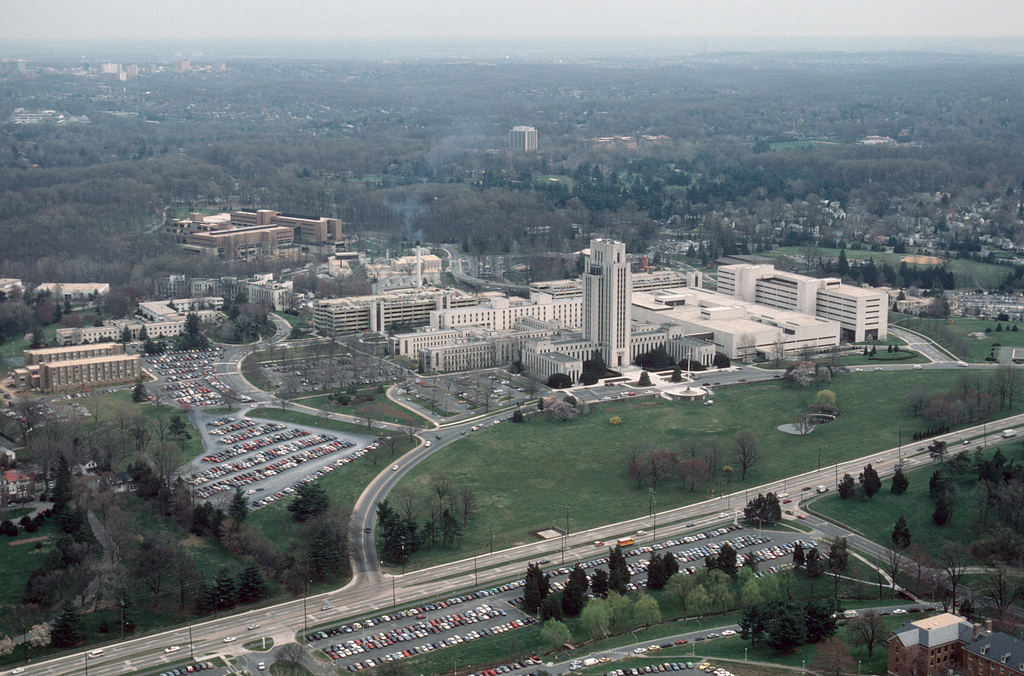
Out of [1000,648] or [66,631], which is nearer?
[1000,648]

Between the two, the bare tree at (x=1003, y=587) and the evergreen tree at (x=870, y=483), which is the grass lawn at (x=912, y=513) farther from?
the bare tree at (x=1003, y=587)

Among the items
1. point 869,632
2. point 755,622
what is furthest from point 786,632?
point 869,632

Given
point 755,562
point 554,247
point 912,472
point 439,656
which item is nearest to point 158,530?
point 439,656

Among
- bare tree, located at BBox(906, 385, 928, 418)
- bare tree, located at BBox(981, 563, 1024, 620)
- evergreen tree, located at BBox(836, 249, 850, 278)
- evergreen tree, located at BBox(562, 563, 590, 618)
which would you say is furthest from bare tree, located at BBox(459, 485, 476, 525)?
evergreen tree, located at BBox(836, 249, 850, 278)

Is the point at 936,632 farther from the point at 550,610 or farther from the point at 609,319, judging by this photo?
the point at 609,319

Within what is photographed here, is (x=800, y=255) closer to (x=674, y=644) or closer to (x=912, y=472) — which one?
(x=912, y=472)

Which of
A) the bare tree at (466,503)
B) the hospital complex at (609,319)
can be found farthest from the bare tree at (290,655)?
the hospital complex at (609,319)
